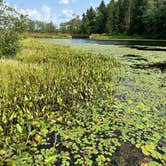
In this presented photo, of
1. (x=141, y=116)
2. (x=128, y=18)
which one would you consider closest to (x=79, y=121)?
(x=141, y=116)

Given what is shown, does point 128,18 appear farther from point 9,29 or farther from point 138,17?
point 9,29

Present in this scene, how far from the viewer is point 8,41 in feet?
39.6

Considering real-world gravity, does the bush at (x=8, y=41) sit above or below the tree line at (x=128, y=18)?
below

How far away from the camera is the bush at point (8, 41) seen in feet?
38.0

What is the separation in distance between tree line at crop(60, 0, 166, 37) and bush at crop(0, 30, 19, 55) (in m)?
49.5

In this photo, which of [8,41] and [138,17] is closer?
[8,41]

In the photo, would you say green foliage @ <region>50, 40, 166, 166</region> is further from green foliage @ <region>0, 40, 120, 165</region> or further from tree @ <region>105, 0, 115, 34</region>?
tree @ <region>105, 0, 115, 34</region>

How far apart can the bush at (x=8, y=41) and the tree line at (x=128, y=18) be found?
49.5 meters

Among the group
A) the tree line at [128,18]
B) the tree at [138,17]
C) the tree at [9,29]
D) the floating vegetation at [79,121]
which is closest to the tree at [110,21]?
the tree line at [128,18]

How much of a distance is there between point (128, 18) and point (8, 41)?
2615 inches

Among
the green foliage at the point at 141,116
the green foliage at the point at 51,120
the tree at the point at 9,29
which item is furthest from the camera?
the tree at the point at 9,29

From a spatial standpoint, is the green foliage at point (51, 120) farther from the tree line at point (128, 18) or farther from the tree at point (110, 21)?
the tree at point (110, 21)

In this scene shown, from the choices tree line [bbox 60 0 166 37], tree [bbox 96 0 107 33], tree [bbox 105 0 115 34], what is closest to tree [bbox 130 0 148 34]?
tree line [bbox 60 0 166 37]

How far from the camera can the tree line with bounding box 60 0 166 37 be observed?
5763 centimetres
